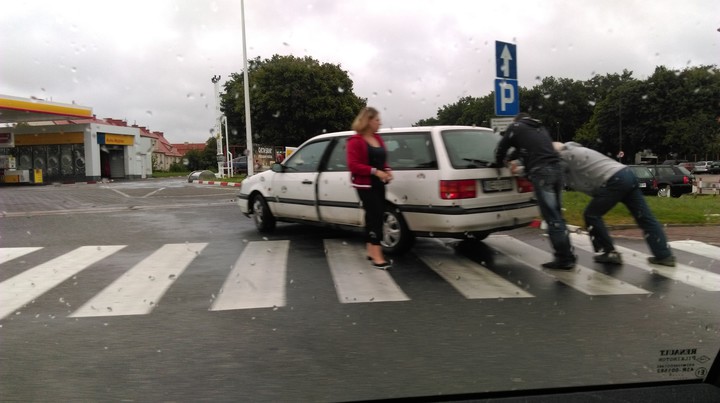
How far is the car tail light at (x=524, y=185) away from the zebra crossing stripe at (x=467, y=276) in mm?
938

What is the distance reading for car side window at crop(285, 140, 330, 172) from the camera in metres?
6.29

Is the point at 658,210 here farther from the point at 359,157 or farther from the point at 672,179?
the point at 359,157

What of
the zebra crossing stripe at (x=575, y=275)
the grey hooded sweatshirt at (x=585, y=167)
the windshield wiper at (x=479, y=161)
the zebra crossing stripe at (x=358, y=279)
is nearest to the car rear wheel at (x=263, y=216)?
the zebra crossing stripe at (x=358, y=279)

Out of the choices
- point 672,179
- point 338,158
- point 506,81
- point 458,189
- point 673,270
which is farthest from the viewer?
point 338,158

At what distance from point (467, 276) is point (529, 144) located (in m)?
1.36

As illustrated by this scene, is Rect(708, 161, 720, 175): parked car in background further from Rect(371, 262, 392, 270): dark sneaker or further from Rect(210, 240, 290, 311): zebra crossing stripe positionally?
Rect(210, 240, 290, 311): zebra crossing stripe

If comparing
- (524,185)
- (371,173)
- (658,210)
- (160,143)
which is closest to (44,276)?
(160,143)

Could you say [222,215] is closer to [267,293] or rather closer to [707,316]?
[267,293]

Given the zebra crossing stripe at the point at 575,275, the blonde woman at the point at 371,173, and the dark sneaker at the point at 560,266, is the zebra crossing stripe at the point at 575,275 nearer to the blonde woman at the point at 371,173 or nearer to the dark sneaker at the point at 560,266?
the dark sneaker at the point at 560,266

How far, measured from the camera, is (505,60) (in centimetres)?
313

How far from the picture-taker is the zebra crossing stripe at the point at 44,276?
4203 millimetres

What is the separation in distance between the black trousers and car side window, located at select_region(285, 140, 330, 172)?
128 centimetres

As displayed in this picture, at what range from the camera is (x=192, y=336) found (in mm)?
3275

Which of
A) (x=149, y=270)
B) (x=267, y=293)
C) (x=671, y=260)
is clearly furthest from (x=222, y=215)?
(x=671, y=260)
